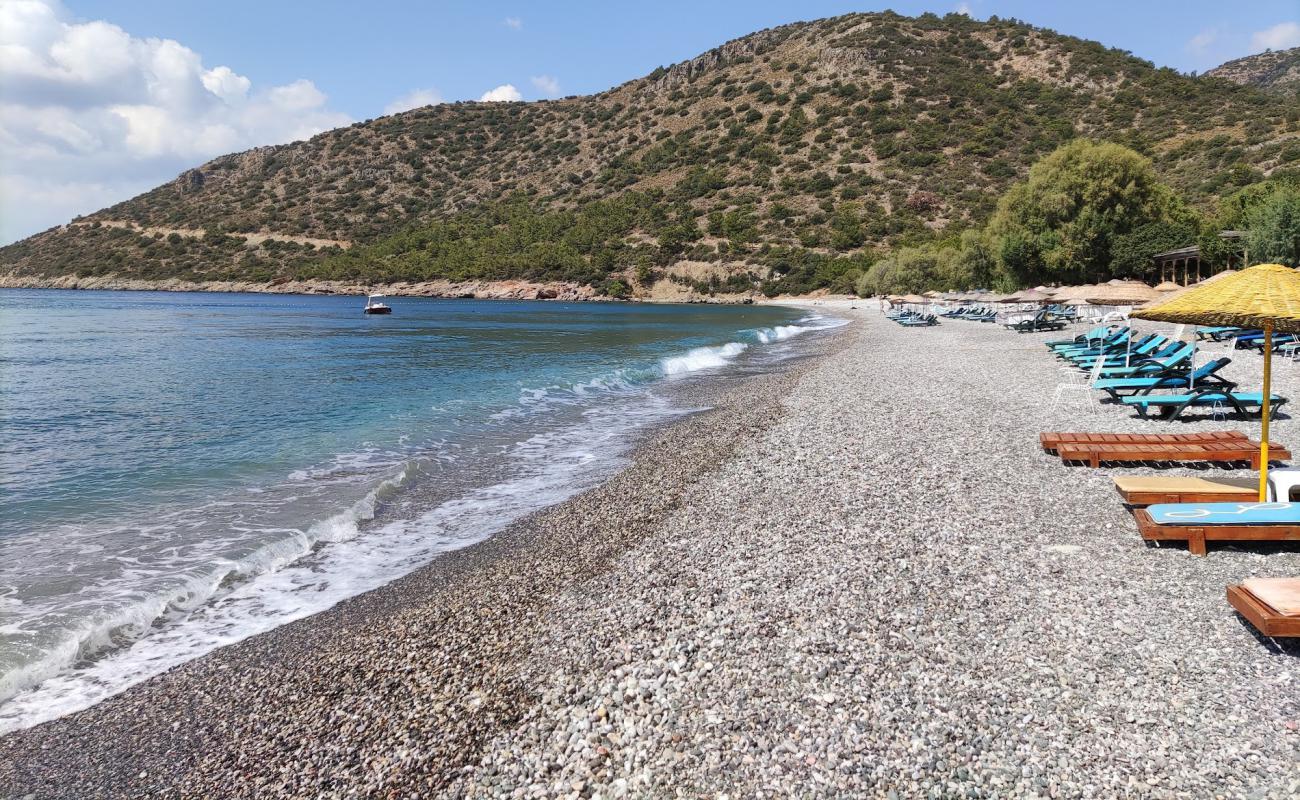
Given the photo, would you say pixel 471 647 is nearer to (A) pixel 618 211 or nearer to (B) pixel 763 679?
(B) pixel 763 679

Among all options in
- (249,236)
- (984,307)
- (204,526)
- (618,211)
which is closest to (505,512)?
(204,526)

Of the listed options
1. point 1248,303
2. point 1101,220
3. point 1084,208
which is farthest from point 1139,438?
point 1084,208

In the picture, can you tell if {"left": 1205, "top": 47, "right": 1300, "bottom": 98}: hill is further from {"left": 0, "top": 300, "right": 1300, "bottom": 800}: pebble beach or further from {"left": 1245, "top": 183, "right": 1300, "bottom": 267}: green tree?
{"left": 0, "top": 300, "right": 1300, "bottom": 800}: pebble beach

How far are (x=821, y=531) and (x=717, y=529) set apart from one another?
1.06 meters

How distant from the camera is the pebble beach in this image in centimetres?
354

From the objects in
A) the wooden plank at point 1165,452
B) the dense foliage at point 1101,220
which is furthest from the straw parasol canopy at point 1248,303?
the dense foliage at point 1101,220

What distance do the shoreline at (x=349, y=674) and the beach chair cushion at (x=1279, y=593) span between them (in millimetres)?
4556

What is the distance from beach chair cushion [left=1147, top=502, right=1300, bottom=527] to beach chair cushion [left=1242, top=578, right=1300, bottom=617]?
1.33 metres

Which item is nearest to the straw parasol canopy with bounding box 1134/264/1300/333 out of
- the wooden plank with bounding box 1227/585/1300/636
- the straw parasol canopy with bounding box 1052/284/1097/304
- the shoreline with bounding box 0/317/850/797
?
the wooden plank with bounding box 1227/585/1300/636

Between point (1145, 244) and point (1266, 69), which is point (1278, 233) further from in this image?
point (1266, 69)

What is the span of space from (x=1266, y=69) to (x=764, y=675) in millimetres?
166743

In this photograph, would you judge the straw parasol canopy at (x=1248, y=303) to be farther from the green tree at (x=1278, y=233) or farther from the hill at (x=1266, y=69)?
the hill at (x=1266, y=69)

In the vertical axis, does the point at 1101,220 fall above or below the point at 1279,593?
above

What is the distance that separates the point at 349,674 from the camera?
5.03 m
